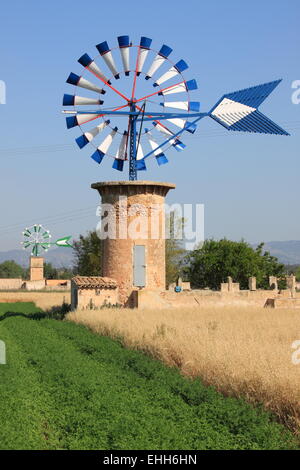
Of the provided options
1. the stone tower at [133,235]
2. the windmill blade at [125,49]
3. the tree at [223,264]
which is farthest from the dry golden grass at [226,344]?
the tree at [223,264]

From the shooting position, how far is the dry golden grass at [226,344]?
1204 cm

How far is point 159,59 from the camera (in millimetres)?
31516

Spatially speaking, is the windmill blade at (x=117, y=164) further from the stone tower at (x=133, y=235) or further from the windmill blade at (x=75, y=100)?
the windmill blade at (x=75, y=100)

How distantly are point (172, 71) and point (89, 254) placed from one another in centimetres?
2686

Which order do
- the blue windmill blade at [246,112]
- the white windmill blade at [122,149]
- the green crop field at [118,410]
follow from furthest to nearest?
the white windmill blade at [122,149], the blue windmill blade at [246,112], the green crop field at [118,410]

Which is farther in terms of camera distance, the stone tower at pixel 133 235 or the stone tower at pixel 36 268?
the stone tower at pixel 36 268

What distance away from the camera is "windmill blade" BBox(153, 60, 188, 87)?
32031mm

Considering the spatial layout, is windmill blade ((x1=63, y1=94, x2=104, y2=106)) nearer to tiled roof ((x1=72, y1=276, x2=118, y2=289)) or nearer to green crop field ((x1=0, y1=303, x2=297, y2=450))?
tiled roof ((x1=72, y1=276, x2=118, y2=289))

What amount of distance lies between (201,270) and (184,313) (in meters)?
41.7

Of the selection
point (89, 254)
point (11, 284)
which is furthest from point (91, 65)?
point (11, 284)

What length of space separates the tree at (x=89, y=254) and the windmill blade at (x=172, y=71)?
25.4m

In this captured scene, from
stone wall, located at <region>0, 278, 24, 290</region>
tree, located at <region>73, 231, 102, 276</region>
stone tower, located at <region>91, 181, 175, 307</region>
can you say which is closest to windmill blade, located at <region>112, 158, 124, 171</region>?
stone tower, located at <region>91, 181, 175, 307</region>

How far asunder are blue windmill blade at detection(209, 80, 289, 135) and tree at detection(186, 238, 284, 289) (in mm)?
37067

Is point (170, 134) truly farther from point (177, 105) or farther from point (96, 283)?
point (96, 283)
